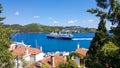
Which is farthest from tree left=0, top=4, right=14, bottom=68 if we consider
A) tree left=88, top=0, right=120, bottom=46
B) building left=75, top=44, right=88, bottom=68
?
tree left=88, top=0, right=120, bottom=46

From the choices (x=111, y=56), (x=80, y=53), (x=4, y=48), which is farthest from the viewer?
(x=4, y=48)

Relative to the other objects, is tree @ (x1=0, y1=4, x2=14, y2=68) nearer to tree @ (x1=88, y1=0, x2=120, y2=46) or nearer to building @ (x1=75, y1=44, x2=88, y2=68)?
building @ (x1=75, y1=44, x2=88, y2=68)

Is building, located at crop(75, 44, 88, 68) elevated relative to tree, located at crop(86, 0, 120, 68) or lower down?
lower down

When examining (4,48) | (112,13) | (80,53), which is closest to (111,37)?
(112,13)

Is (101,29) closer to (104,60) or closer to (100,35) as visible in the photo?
(100,35)

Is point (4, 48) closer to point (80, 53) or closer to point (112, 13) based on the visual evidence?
point (80, 53)

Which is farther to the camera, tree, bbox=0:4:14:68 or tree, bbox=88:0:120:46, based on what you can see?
tree, bbox=0:4:14:68

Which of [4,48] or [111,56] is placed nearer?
[111,56]

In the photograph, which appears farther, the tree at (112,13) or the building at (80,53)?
the building at (80,53)

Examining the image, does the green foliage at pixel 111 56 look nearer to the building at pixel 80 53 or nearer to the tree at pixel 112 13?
the tree at pixel 112 13

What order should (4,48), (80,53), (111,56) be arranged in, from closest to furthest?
(111,56)
(80,53)
(4,48)

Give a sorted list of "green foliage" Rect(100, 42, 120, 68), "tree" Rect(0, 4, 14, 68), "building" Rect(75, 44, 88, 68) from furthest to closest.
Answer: "tree" Rect(0, 4, 14, 68)
"building" Rect(75, 44, 88, 68)
"green foliage" Rect(100, 42, 120, 68)

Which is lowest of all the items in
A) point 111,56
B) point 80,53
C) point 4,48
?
point 4,48

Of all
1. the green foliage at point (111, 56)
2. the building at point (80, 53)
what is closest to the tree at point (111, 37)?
the green foliage at point (111, 56)
